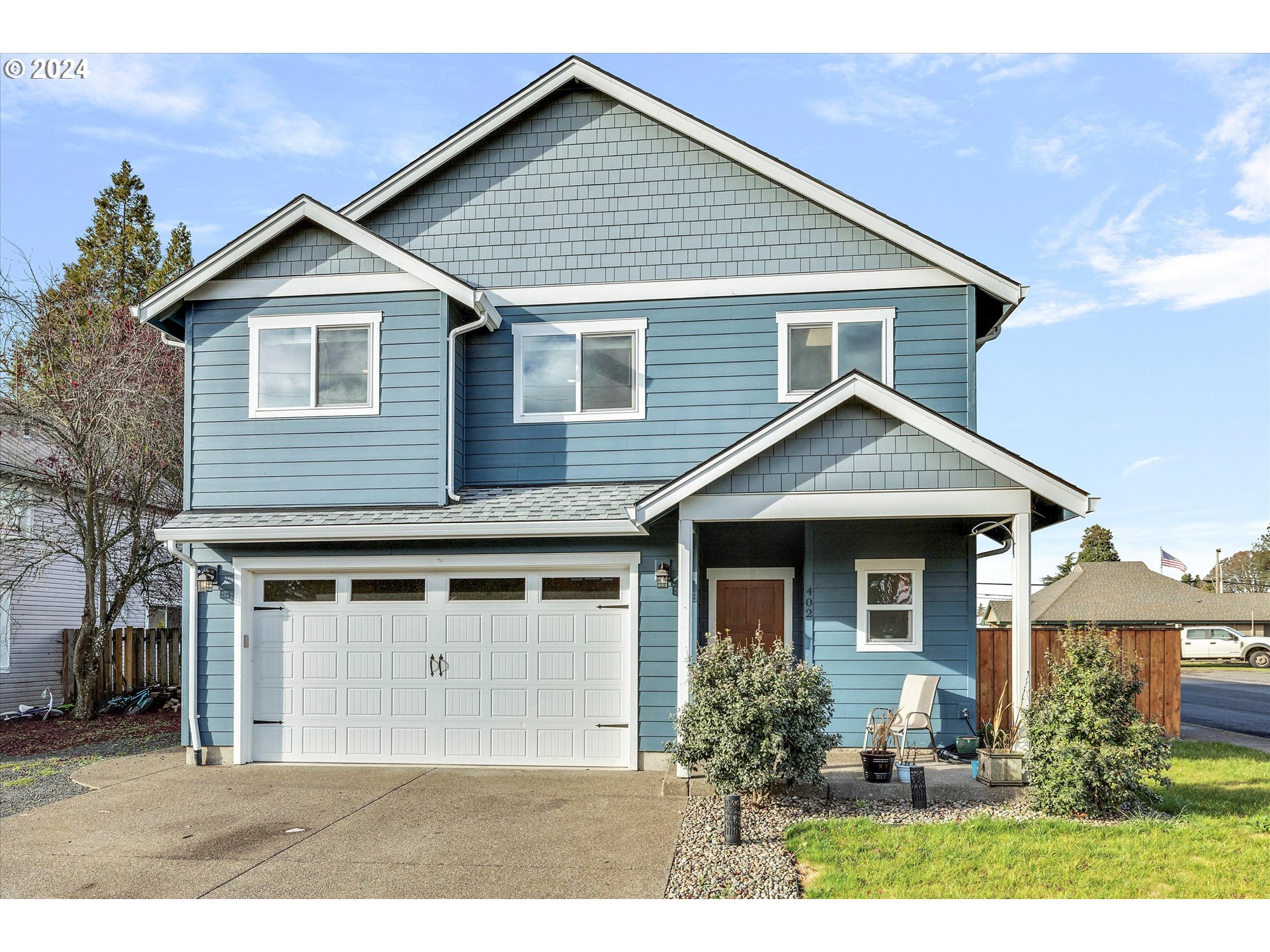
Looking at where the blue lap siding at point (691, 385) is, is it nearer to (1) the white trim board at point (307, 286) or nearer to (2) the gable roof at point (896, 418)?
(1) the white trim board at point (307, 286)

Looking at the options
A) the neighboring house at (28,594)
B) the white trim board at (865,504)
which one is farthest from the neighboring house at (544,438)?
the neighboring house at (28,594)

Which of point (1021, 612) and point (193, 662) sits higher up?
point (1021, 612)

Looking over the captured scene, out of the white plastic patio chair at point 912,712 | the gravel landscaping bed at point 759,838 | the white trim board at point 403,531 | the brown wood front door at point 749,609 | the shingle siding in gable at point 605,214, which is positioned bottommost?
the gravel landscaping bed at point 759,838

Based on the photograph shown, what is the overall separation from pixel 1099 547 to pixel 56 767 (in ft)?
162

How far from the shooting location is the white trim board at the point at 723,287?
10836 millimetres

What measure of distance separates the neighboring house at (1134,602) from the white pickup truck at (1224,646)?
1.36 metres

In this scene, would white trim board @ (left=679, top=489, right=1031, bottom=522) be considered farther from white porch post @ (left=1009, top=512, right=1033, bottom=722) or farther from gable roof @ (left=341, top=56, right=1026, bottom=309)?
gable roof @ (left=341, top=56, right=1026, bottom=309)

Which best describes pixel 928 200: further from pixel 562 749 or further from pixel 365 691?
pixel 365 691

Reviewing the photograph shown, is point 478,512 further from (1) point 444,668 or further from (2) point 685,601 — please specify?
(2) point 685,601

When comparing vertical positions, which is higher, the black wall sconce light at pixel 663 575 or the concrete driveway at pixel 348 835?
the black wall sconce light at pixel 663 575

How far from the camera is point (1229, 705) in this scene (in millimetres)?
18969

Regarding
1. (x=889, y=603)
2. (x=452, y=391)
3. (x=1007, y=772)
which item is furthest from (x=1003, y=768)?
A: (x=452, y=391)

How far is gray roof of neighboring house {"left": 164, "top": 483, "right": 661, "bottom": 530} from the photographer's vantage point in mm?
10062

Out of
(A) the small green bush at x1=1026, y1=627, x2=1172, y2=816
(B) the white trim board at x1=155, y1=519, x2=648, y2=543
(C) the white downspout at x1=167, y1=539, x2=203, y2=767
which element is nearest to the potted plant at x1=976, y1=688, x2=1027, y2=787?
(A) the small green bush at x1=1026, y1=627, x2=1172, y2=816
